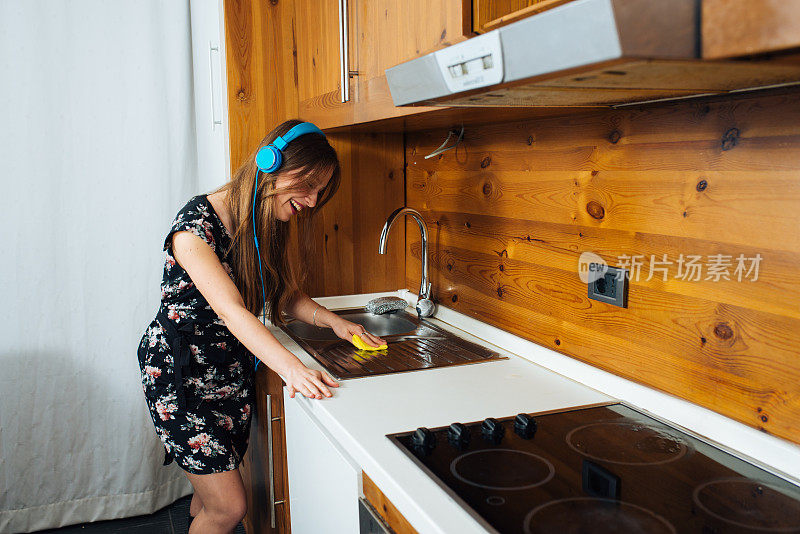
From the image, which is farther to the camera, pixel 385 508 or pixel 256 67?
pixel 256 67

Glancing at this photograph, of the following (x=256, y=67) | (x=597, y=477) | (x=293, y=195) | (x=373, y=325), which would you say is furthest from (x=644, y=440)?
(x=256, y=67)

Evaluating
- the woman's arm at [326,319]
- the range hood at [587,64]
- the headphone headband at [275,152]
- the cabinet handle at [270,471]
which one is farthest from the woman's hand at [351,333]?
the range hood at [587,64]

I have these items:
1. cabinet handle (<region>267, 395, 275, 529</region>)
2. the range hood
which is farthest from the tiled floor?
the range hood

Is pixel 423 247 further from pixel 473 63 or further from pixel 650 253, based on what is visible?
pixel 473 63

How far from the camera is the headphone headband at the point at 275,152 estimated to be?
1.58m

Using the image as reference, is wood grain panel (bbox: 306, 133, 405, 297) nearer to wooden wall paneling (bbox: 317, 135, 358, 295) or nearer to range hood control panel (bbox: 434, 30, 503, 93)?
wooden wall paneling (bbox: 317, 135, 358, 295)

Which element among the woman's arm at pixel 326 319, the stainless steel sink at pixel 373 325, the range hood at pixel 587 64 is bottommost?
the stainless steel sink at pixel 373 325

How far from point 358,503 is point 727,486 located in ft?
1.94

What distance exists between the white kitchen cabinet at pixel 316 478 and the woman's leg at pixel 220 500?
15 centimetres

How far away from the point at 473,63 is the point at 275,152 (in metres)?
0.82

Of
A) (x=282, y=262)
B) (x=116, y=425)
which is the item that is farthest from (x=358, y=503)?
(x=116, y=425)

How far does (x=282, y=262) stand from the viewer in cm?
183

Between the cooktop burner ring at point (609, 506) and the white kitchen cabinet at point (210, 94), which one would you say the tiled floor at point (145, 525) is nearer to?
the white kitchen cabinet at point (210, 94)

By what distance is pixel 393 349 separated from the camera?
1765 millimetres
